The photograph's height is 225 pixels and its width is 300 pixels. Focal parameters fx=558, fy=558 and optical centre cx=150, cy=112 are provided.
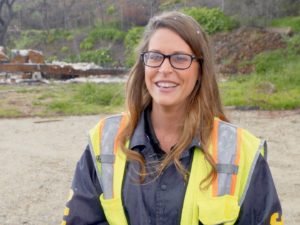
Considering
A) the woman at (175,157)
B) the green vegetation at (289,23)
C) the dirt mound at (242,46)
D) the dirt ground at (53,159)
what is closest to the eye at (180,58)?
the woman at (175,157)

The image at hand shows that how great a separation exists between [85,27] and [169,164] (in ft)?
92.7

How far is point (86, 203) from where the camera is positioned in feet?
6.97

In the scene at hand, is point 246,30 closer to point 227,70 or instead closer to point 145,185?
point 227,70

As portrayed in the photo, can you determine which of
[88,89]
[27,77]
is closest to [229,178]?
[88,89]

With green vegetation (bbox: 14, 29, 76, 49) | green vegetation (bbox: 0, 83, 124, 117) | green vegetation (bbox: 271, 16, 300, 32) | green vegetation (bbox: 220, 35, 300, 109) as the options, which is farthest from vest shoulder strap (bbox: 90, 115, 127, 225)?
green vegetation (bbox: 14, 29, 76, 49)

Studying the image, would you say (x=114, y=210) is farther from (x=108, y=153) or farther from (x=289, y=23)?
(x=289, y=23)

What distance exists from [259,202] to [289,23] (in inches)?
701

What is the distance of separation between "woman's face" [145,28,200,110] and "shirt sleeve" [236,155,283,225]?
394 mm

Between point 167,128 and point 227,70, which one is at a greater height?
point 167,128

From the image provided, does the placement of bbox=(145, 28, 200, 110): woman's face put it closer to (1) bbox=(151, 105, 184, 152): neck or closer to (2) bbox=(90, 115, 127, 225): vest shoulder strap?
(1) bbox=(151, 105, 184, 152): neck

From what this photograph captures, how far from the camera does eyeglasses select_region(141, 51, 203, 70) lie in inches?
82.3

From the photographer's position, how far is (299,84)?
12.4 meters

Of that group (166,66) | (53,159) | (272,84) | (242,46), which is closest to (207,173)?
(166,66)

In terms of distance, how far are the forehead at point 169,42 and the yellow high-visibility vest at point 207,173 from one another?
0.32 m
